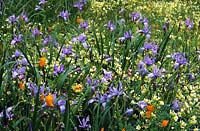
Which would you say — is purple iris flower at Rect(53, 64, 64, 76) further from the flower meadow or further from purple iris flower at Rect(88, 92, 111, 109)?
purple iris flower at Rect(88, 92, 111, 109)

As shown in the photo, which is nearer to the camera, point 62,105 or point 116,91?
point 62,105

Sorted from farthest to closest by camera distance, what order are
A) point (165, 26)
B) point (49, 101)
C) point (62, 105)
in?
point (165, 26) < point (62, 105) < point (49, 101)

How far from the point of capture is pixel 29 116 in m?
2.89

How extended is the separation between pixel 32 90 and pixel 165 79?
1.20 meters

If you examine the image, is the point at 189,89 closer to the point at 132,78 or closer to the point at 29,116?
the point at 132,78

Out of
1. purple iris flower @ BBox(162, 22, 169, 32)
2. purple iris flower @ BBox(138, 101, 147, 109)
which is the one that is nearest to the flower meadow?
purple iris flower @ BBox(138, 101, 147, 109)

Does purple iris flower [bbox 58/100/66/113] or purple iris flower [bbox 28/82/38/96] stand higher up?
purple iris flower [bbox 28/82/38/96]

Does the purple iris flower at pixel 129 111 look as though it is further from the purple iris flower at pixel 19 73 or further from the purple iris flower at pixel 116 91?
the purple iris flower at pixel 19 73

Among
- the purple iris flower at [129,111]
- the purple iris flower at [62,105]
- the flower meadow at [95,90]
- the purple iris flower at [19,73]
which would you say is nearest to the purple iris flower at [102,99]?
the flower meadow at [95,90]

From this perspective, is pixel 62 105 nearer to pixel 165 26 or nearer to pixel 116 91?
pixel 116 91

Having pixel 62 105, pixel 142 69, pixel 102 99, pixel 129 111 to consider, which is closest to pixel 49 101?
pixel 62 105

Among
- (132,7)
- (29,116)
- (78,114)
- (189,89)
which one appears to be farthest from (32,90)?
(132,7)

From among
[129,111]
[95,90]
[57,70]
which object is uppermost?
[57,70]

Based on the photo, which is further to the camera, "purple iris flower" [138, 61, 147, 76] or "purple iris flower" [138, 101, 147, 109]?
"purple iris flower" [138, 61, 147, 76]
